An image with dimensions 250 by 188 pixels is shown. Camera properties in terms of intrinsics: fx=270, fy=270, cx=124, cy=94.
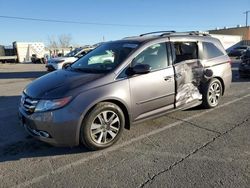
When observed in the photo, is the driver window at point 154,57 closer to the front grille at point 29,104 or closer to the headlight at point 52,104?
the headlight at point 52,104

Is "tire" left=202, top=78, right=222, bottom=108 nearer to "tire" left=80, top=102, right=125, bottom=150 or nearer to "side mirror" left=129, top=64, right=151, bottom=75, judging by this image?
"side mirror" left=129, top=64, right=151, bottom=75

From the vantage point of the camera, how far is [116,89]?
4.15 meters

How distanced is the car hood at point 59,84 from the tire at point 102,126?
1.47 ft

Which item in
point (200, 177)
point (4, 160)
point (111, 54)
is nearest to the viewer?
→ point (200, 177)

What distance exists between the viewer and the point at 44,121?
12.3ft

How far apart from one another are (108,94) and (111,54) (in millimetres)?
1265

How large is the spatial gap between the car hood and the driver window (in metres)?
0.85

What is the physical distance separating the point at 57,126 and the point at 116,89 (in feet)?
3.42

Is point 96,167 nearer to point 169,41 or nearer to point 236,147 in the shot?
point 236,147

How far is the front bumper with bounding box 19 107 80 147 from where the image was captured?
146 inches

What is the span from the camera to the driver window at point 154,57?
466 centimetres

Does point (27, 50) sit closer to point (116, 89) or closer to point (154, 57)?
point (154, 57)

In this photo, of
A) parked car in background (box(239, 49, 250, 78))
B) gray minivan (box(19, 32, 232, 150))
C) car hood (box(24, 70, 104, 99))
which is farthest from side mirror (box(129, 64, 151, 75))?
parked car in background (box(239, 49, 250, 78))

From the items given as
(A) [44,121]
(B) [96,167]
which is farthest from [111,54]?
(B) [96,167]
